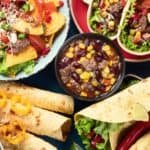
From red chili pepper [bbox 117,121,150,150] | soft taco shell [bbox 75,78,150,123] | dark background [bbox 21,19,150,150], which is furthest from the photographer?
dark background [bbox 21,19,150,150]

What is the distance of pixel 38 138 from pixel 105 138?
9.4 inches

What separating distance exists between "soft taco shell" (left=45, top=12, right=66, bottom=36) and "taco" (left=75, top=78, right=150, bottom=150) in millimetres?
286

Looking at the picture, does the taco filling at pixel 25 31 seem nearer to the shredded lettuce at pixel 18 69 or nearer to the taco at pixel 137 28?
the shredded lettuce at pixel 18 69

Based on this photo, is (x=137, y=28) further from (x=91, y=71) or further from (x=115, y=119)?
(x=115, y=119)

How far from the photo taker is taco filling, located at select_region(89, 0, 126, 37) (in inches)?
123

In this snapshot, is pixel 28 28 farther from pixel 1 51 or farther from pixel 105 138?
pixel 105 138

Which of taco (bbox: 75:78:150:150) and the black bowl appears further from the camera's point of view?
the black bowl

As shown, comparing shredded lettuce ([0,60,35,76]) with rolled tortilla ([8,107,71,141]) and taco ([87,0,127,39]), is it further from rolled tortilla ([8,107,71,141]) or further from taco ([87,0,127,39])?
taco ([87,0,127,39])

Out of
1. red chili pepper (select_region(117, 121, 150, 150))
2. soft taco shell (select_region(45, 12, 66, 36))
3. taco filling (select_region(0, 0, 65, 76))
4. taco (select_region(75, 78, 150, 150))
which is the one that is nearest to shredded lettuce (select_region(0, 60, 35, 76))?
taco filling (select_region(0, 0, 65, 76))

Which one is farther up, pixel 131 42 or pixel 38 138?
pixel 131 42

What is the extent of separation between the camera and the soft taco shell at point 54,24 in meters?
3.12

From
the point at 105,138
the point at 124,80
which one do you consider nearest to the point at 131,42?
the point at 124,80

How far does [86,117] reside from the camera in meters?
3.04

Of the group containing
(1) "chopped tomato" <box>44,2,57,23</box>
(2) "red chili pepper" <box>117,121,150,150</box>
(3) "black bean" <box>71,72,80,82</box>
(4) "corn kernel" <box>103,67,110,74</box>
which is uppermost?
(1) "chopped tomato" <box>44,2,57,23</box>
